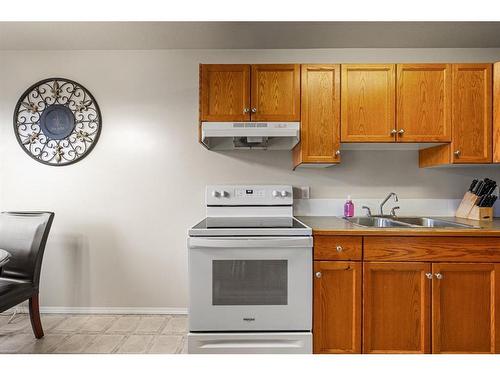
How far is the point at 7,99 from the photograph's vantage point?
2555mm

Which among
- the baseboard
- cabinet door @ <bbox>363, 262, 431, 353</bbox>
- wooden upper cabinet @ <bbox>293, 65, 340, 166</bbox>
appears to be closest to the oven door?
cabinet door @ <bbox>363, 262, 431, 353</bbox>

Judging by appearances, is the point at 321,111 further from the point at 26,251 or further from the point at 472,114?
the point at 26,251

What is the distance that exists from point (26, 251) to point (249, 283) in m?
1.54

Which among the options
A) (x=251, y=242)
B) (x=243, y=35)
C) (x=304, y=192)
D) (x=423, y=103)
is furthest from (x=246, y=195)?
(x=423, y=103)

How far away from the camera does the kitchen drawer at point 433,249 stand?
171cm

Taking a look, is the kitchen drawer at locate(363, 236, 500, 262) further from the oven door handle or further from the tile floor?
the tile floor

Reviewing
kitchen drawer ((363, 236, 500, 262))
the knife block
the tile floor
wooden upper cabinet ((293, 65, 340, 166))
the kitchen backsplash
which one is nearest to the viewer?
kitchen drawer ((363, 236, 500, 262))

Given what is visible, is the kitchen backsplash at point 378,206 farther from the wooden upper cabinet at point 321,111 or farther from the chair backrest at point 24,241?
the chair backrest at point 24,241

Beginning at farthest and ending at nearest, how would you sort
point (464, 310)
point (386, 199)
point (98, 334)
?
point (386, 199)
point (98, 334)
point (464, 310)

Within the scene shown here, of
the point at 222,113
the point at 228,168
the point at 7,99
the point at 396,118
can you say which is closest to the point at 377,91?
the point at 396,118

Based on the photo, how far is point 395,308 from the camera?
68.7 inches

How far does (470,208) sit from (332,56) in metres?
1.57

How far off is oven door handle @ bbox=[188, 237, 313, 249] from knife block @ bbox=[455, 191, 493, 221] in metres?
1.40

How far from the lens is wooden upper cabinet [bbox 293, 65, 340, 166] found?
212cm
